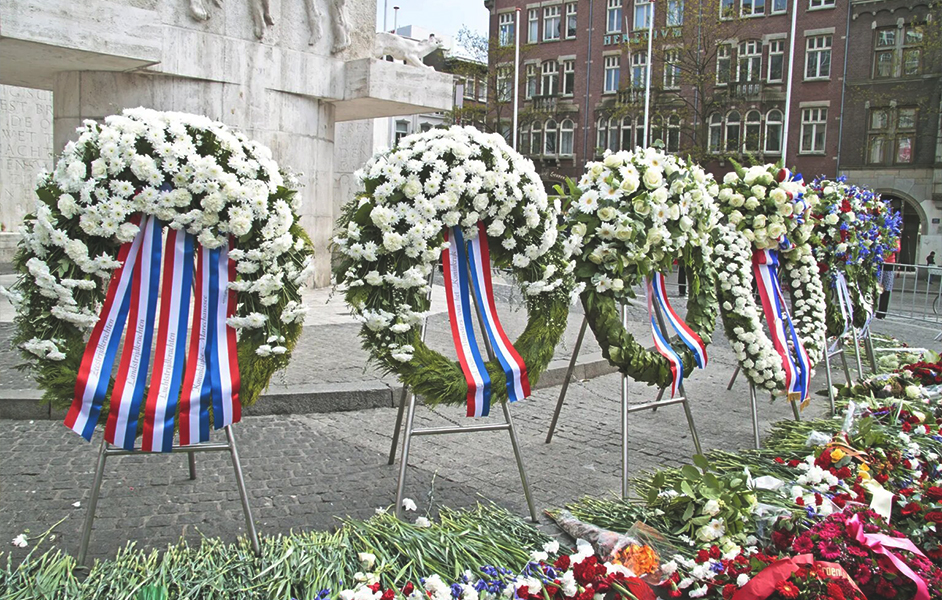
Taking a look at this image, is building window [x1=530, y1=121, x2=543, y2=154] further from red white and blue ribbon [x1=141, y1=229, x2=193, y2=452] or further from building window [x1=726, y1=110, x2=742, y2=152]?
red white and blue ribbon [x1=141, y1=229, x2=193, y2=452]

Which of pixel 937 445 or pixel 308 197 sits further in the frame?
pixel 308 197

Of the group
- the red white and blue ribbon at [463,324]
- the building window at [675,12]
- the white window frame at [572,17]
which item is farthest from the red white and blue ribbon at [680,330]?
the white window frame at [572,17]

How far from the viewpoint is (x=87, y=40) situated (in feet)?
28.9

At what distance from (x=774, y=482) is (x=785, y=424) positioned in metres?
1.86

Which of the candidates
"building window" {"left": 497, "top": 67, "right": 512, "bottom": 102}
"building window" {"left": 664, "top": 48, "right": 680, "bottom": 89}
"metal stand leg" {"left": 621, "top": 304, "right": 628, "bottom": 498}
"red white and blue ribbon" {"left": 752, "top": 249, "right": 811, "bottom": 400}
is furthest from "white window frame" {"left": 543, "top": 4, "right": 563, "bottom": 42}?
"metal stand leg" {"left": 621, "top": 304, "right": 628, "bottom": 498}

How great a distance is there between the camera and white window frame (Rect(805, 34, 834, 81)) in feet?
120

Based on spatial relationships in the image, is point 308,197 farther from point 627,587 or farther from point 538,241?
point 627,587

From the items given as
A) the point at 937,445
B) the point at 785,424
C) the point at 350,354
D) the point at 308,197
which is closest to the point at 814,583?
the point at 937,445

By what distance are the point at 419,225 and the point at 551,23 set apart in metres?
44.4

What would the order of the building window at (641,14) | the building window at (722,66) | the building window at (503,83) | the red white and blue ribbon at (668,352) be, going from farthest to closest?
the building window at (503,83)
the building window at (641,14)
the building window at (722,66)
the red white and blue ribbon at (668,352)

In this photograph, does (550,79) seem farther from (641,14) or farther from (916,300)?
(916,300)

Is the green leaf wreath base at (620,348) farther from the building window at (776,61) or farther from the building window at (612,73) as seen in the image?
the building window at (612,73)

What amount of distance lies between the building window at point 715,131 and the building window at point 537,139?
32.9 feet

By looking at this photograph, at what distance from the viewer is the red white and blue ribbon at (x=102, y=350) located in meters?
3.62
